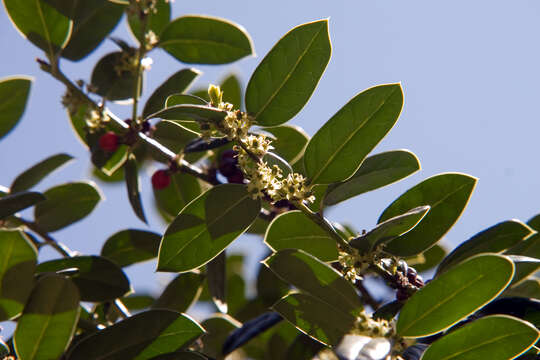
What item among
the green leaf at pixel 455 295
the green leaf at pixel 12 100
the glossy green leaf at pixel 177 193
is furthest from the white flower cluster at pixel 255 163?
the green leaf at pixel 12 100

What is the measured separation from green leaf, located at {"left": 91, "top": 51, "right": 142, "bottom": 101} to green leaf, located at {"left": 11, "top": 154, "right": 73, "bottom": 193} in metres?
0.32

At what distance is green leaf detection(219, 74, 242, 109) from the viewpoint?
9.13 feet

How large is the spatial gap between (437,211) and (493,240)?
18 centimetres

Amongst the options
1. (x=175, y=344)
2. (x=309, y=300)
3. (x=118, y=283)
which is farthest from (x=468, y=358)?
(x=118, y=283)

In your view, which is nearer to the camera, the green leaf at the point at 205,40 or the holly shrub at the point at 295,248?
the holly shrub at the point at 295,248

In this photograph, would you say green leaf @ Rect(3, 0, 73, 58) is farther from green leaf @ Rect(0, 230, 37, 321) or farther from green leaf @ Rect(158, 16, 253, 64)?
green leaf @ Rect(0, 230, 37, 321)

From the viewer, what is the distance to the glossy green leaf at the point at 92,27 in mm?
2406

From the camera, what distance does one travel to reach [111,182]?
3088 millimetres

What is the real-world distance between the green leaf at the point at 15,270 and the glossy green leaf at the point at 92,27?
103 centimetres

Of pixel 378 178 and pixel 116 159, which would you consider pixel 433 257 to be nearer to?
pixel 378 178

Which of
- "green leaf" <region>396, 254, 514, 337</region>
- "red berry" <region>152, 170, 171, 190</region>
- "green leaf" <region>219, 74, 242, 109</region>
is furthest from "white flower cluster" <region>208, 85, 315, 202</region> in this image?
"green leaf" <region>219, 74, 242, 109</region>

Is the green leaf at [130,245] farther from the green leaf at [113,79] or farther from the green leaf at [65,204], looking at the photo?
the green leaf at [113,79]

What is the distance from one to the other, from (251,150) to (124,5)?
3.89 ft

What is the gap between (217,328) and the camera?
2.46m
